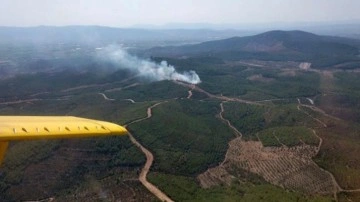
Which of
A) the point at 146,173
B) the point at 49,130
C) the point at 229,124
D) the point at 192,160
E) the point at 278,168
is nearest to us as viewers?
the point at 49,130

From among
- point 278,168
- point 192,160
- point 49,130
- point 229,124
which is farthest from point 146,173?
point 49,130

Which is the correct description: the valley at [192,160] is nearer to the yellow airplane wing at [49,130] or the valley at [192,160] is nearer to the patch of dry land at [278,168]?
the patch of dry land at [278,168]

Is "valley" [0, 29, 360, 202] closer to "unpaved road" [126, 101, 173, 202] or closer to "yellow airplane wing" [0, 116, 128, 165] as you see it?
"unpaved road" [126, 101, 173, 202]

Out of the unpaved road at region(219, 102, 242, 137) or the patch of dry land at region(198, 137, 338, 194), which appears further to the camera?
the unpaved road at region(219, 102, 242, 137)

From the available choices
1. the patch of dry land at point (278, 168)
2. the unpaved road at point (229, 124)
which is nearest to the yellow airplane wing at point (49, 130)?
the patch of dry land at point (278, 168)

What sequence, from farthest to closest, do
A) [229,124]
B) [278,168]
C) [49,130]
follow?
[229,124], [278,168], [49,130]

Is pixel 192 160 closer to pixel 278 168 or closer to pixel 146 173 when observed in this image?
pixel 146 173

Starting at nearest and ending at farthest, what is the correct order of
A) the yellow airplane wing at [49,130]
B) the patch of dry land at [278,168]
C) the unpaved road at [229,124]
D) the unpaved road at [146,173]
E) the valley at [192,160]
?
the yellow airplane wing at [49,130] → the unpaved road at [146,173] → the valley at [192,160] → the patch of dry land at [278,168] → the unpaved road at [229,124]

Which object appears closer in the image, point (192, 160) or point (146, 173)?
point (146, 173)

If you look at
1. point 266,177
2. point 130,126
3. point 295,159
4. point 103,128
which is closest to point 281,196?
point 266,177

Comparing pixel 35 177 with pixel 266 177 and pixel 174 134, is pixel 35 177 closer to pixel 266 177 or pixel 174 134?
pixel 174 134

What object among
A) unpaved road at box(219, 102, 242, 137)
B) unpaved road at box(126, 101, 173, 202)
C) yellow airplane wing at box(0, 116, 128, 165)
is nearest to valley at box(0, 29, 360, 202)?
unpaved road at box(126, 101, 173, 202)
